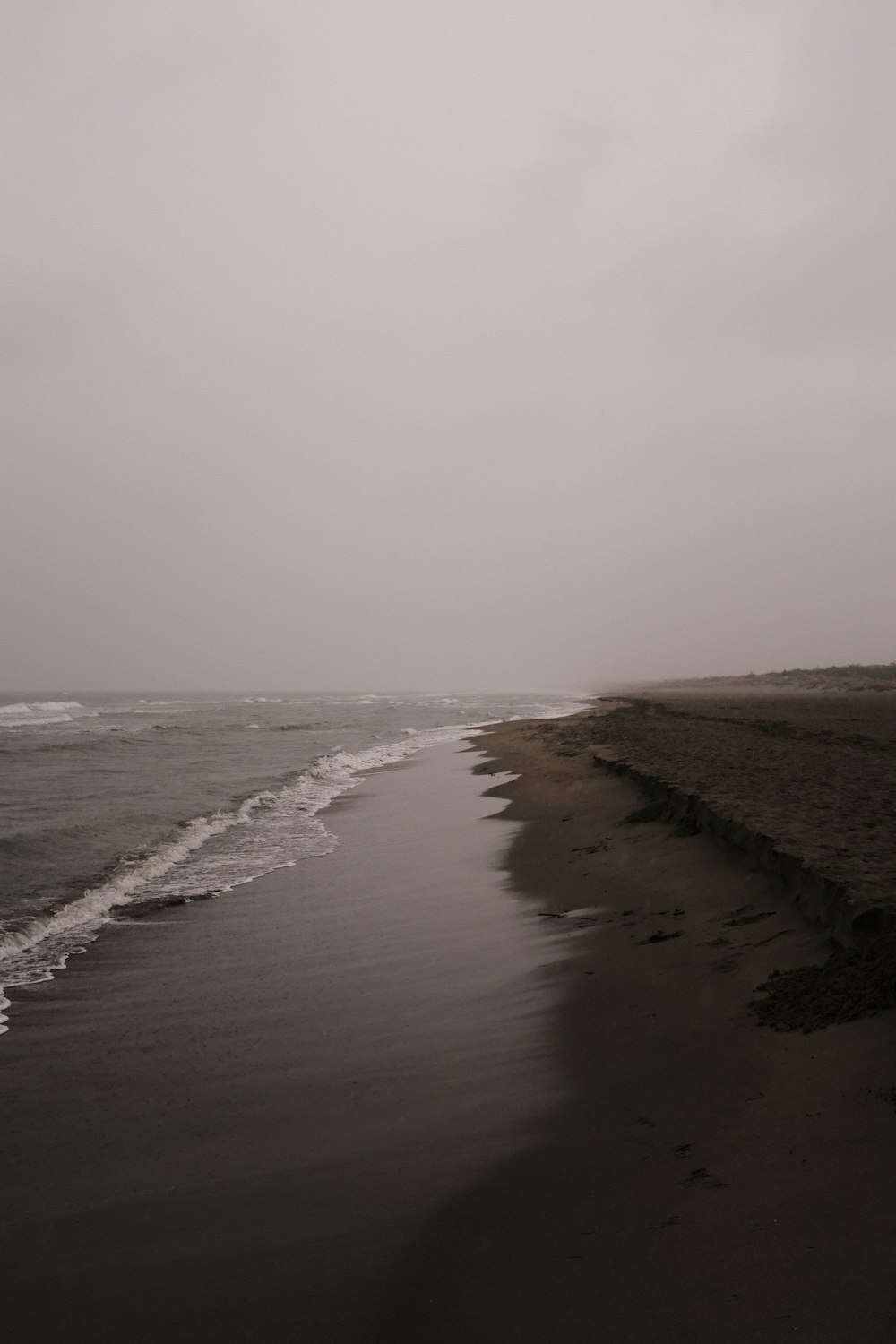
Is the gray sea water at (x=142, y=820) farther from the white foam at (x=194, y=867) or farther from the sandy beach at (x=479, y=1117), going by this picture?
the sandy beach at (x=479, y=1117)

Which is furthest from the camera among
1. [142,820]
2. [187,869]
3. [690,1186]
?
[142,820]

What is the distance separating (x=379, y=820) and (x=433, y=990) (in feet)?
28.9

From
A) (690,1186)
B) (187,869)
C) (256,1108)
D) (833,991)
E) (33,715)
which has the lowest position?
(187,869)

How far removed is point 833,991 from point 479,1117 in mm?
2200

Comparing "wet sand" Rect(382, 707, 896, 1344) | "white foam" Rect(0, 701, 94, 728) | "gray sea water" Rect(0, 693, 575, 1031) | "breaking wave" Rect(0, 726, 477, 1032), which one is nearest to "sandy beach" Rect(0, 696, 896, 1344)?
"wet sand" Rect(382, 707, 896, 1344)

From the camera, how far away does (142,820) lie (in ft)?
50.0

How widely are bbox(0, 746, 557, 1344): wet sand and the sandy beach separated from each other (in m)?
0.02

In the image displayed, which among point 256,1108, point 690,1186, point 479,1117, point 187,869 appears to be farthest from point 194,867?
point 690,1186

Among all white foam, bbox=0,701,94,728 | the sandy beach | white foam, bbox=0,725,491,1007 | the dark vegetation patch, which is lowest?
white foam, bbox=0,725,491,1007

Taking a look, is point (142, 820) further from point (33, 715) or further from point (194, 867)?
point (33, 715)

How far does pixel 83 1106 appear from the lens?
4.89 meters

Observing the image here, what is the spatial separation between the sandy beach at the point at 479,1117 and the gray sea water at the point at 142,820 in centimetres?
104

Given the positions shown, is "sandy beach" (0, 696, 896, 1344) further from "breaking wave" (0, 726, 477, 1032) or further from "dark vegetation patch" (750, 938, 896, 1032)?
"breaking wave" (0, 726, 477, 1032)

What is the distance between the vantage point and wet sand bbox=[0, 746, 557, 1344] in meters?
3.21
